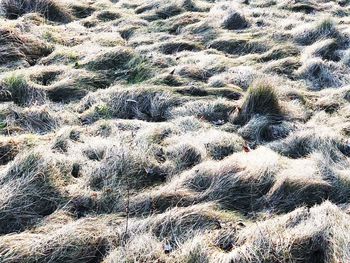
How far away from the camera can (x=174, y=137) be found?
553 centimetres

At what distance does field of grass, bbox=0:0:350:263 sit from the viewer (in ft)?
12.7

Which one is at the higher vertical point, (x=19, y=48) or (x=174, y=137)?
(x=19, y=48)

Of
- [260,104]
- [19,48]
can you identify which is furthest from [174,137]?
[19,48]

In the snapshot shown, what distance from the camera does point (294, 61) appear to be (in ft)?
24.8

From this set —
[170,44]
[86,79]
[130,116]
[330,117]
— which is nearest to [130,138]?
[130,116]

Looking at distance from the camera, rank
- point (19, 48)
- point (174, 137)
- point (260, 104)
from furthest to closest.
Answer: point (19, 48) < point (260, 104) < point (174, 137)

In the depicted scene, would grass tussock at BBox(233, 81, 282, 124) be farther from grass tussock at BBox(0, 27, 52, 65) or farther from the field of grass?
grass tussock at BBox(0, 27, 52, 65)

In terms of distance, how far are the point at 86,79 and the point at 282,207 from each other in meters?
3.70

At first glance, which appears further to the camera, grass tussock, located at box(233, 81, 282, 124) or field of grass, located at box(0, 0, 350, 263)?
grass tussock, located at box(233, 81, 282, 124)

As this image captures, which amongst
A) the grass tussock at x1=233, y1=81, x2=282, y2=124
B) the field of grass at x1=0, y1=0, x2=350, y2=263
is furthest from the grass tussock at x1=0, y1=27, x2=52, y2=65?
the grass tussock at x1=233, y1=81, x2=282, y2=124

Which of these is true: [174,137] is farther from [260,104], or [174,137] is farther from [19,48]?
[19,48]

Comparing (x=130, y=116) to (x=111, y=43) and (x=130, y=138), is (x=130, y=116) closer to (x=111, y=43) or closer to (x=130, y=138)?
(x=130, y=138)

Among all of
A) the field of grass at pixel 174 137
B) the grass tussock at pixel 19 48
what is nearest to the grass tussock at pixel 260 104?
the field of grass at pixel 174 137

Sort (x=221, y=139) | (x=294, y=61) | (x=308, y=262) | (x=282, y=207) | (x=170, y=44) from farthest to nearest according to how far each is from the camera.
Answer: (x=170, y=44), (x=294, y=61), (x=221, y=139), (x=282, y=207), (x=308, y=262)
